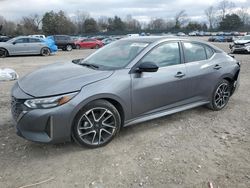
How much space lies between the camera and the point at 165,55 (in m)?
4.76

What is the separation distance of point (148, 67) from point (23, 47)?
17.4 metres

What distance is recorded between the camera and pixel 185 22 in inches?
4274

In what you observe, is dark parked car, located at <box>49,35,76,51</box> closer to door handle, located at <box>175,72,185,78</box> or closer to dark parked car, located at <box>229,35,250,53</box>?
dark parked car, located at <box>229,35,250,53</box>

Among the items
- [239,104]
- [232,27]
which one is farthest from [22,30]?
[239,104]

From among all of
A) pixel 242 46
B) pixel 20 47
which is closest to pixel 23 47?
pixel 20 47

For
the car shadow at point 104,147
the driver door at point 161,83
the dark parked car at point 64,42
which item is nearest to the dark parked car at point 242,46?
the dark parked car at point 64,42

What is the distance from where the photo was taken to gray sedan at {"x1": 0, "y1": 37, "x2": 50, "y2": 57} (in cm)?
1922

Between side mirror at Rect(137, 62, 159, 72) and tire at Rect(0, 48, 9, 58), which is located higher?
side mirror at Rect(137, 62, 159, 72)

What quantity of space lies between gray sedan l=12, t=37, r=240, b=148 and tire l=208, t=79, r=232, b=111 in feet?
0.07

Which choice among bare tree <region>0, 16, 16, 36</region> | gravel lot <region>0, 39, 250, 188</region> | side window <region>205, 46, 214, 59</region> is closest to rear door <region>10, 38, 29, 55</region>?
gravel lot <region>0, 39, 250, 188</region>

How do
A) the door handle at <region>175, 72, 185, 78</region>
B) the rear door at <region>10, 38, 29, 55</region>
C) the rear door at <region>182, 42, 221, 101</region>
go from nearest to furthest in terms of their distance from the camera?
the door handle at <region>175, 72, 185, 78</region> < the rear door at <region>182, 42, 221, 101</region> < the rear door at <region>10, 38, 29, 55</region>

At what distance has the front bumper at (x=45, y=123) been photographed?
3584 millimetres

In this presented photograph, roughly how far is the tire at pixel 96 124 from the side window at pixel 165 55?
1.00 m

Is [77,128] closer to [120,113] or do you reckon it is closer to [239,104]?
[120,113]
